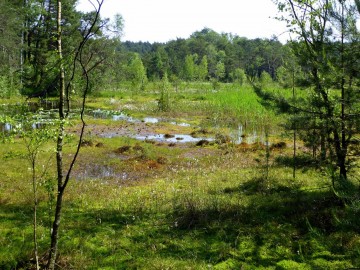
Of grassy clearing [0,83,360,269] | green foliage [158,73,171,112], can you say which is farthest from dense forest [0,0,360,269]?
green foliage [158,73,171,112]

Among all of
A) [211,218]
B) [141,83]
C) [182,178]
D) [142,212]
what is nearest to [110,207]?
[142,212]

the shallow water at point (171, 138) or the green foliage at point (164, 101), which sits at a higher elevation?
the green foliage at point (164, 101)

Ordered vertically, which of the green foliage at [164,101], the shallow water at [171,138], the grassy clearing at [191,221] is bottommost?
the grassy clearing at [191,221]

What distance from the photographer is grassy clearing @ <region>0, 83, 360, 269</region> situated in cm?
571

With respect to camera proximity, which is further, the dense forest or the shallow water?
the shallow water

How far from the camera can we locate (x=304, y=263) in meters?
5.56

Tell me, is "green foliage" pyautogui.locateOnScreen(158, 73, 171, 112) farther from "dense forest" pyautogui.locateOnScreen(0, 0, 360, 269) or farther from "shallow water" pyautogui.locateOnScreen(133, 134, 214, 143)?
"dense forest" pyautogui.locateOnScreen(0, 0, 360, 269)

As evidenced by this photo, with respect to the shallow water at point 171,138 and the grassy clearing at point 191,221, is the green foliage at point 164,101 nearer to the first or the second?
the shallow water at point 171,138

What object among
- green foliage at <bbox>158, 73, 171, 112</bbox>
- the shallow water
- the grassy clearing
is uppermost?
green foliage at <bbox>158, 73, 171, 112</bbox>

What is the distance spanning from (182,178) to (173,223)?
4212 millimetres

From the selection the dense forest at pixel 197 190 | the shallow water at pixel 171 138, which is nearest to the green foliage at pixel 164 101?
the shallow water at pixel 171 138

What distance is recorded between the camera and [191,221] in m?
7.20

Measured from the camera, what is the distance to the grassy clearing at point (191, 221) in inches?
225

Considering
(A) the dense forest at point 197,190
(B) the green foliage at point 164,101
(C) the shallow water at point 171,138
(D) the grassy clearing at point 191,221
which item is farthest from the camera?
(B) the green foliage at point 164,101
